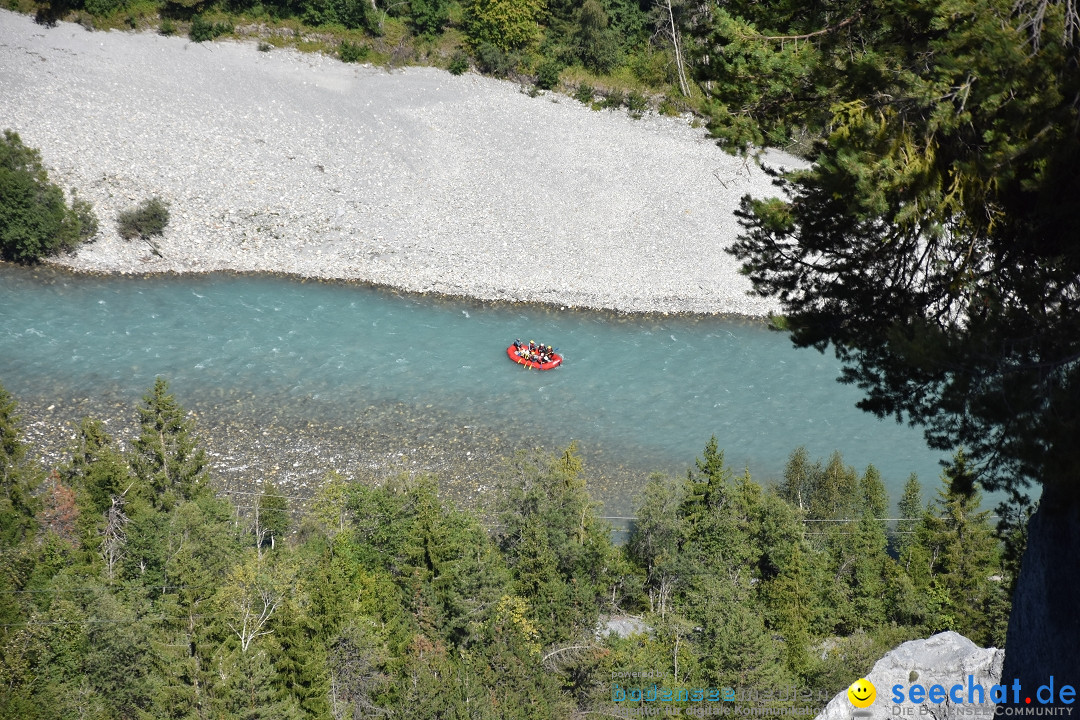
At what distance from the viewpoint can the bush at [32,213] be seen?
48469 millimetres

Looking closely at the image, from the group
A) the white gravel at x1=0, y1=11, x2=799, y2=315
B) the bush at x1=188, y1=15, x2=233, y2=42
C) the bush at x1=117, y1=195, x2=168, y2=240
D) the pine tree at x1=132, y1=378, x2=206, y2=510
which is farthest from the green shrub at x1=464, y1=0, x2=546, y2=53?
the pine tree at x1=132, y1=378, x2=206, y2=510


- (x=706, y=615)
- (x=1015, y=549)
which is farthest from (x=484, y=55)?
(x=1015, y=549)

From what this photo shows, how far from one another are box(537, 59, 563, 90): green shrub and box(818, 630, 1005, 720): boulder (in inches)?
1919

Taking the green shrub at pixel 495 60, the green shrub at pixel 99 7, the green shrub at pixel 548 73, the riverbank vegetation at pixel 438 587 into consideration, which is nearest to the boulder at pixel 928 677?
the riverbank vegetation at pixel 438 587

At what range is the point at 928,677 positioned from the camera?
18.8 metres

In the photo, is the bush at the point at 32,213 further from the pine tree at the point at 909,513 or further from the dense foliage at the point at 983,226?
the dense foliage at the point at 983,226

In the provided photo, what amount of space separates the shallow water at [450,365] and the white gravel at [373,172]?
219 centimetres

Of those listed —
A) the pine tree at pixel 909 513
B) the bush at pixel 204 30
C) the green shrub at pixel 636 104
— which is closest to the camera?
the pine tree at pixel 909 513

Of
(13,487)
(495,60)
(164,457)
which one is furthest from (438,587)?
(495,60)

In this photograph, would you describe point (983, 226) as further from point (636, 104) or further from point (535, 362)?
point (636, 104)

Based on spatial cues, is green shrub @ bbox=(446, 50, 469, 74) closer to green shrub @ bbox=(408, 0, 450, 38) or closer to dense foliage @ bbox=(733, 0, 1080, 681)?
green shrub @ bbox=(408, 0, 450, 38)

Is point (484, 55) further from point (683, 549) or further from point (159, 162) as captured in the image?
point (683, 549)

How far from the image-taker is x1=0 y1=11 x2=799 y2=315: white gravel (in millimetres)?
51625

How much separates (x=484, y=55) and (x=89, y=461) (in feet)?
128
